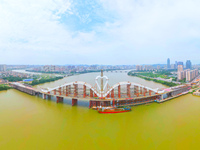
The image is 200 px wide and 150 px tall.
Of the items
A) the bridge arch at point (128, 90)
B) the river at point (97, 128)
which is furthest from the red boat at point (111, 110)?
the bridge arch at point (128, 90)

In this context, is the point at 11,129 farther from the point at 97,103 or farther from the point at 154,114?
the point at 154,114

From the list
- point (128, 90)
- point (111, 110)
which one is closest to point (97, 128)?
point (111, 110)

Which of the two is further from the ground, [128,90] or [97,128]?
[128,90]

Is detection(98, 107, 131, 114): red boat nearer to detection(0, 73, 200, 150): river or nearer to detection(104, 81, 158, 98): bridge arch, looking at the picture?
detection(0, 73, 200, 150): river

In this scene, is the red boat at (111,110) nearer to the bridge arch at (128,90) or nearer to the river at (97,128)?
the river at (97,128)

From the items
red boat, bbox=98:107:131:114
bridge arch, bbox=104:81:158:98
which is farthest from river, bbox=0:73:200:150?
bridge arch, bbox=104:81:158:98

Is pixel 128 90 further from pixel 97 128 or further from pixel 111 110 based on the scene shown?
pixel 97 128

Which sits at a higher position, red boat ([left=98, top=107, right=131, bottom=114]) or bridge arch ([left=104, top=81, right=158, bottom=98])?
bridge arch ([left=104, top=81, right=158, bottom=98])

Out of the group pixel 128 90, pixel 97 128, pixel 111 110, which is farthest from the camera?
pixel 128 90

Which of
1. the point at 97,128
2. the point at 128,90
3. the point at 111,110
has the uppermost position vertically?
the point at 128,90
